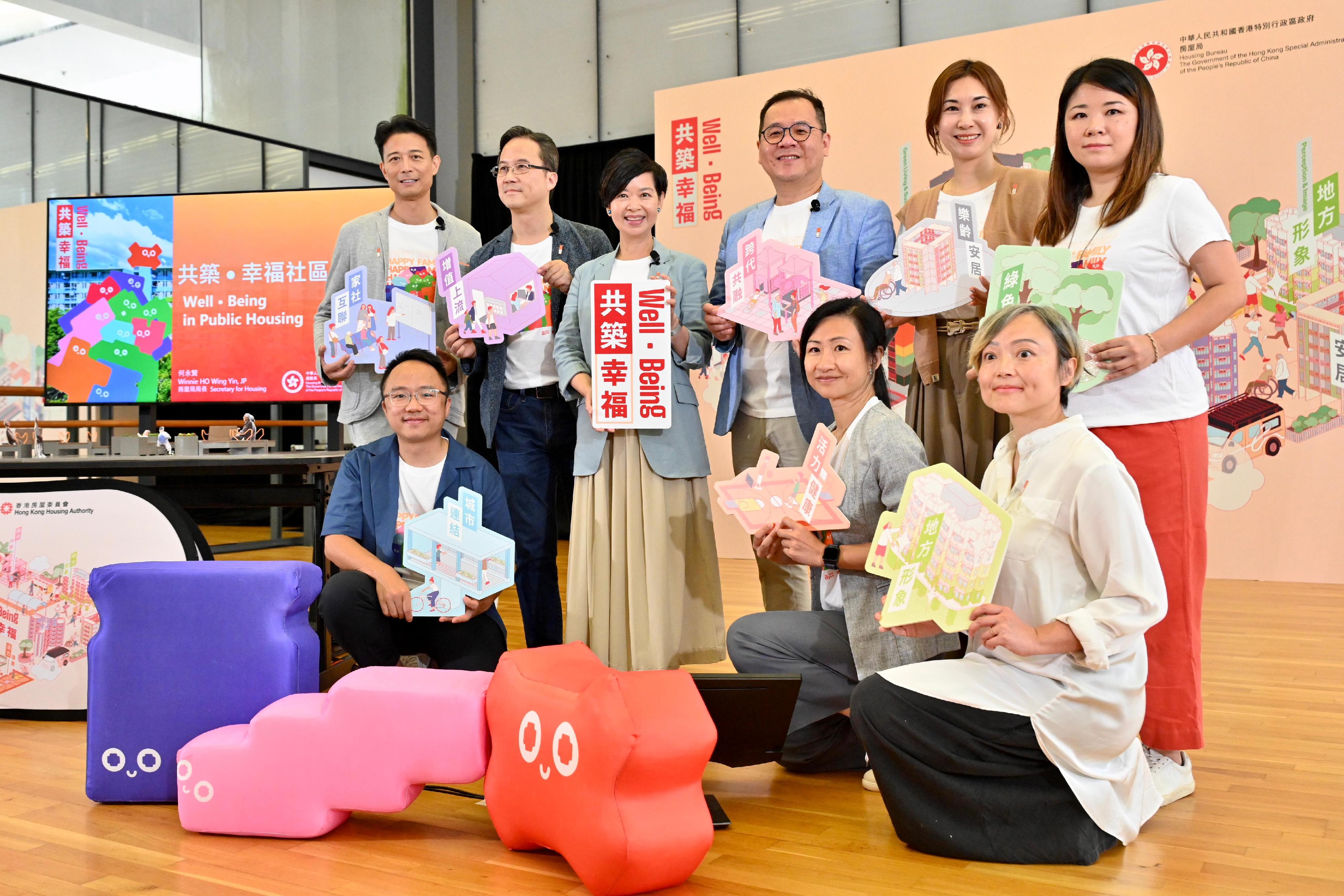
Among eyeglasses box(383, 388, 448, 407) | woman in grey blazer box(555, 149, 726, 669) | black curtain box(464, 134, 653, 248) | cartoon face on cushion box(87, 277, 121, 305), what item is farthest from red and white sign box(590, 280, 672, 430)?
black curtain box(464, 134, 653, 248)

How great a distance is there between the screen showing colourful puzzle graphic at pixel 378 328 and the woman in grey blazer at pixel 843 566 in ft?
3.76

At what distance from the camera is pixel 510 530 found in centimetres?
254

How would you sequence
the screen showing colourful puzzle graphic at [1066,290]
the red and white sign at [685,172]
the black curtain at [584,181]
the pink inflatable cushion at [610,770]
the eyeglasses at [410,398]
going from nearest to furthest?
the pink inflatable cushion at [610,770] → the screen showing colourful puzzle graphic at [1066,290] → the eyeglasses at [410,398] → the red and white sign at [685,172] → the black curtain at [584,181]

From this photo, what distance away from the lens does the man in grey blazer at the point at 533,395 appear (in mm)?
2795

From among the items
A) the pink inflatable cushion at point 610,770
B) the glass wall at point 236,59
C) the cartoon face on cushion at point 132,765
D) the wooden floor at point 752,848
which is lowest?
the wooden floor at point 752,848

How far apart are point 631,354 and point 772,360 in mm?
367

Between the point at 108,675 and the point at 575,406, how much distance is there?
1.32 meters

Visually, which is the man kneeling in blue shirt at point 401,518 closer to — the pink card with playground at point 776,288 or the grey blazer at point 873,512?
the pink card with playground at point 776,288

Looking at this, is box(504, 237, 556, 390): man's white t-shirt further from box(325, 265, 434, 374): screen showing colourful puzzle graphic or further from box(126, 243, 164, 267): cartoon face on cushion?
box(126, 243, 164, 267): cartoon face on cushion

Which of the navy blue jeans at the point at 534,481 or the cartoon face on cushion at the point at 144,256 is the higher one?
the cartoon face on cushion at the point at 144,256

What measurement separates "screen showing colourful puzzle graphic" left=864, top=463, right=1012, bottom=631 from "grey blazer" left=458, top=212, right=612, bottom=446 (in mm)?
1258

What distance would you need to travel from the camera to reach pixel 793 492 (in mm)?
2141

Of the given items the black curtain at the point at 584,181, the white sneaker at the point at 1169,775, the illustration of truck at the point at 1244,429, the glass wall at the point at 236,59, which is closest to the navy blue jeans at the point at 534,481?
the white sneaker at the point at 1169,775

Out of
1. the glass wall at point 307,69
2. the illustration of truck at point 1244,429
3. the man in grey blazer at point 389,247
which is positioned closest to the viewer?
the man in grey blazer at point 389,247
